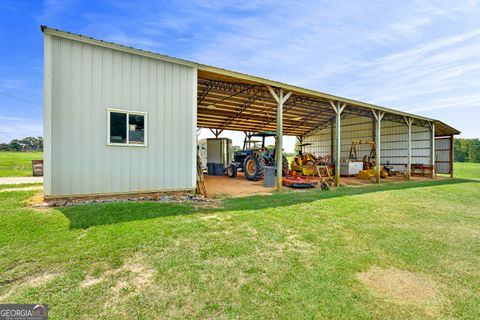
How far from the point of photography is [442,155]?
16.6 meters

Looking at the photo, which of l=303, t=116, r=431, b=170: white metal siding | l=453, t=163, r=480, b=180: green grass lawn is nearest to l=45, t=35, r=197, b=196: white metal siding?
l=303, t=116, r=431, b=170: white metal siding

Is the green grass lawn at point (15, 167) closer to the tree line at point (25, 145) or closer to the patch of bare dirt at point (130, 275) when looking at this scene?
the patch of bare dirt at point (130, 275)

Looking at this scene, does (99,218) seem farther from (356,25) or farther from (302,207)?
(356,25)

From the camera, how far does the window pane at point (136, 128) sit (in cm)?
572

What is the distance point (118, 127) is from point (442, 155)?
797 inches

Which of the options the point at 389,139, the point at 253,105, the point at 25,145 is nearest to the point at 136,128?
the point at 253,105

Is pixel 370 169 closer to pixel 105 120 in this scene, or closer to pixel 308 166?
pixel 308 166

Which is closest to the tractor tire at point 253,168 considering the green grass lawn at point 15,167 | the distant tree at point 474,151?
the green grass lawn at point 15,167

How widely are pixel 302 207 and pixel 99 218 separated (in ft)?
13.9

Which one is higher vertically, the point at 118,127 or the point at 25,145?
the point at 25,145

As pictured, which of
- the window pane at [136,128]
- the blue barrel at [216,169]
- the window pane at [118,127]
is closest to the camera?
the window pane at [118,127]

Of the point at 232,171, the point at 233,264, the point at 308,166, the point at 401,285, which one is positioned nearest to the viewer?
the point at 401,285

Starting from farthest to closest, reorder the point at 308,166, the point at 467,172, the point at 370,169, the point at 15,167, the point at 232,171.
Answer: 1. the point at 467,172
2. the point at 15,167
3. the point at 370,169
4. the point at 232,171
5. the point at 308,166

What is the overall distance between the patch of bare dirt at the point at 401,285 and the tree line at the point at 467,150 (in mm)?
41885
